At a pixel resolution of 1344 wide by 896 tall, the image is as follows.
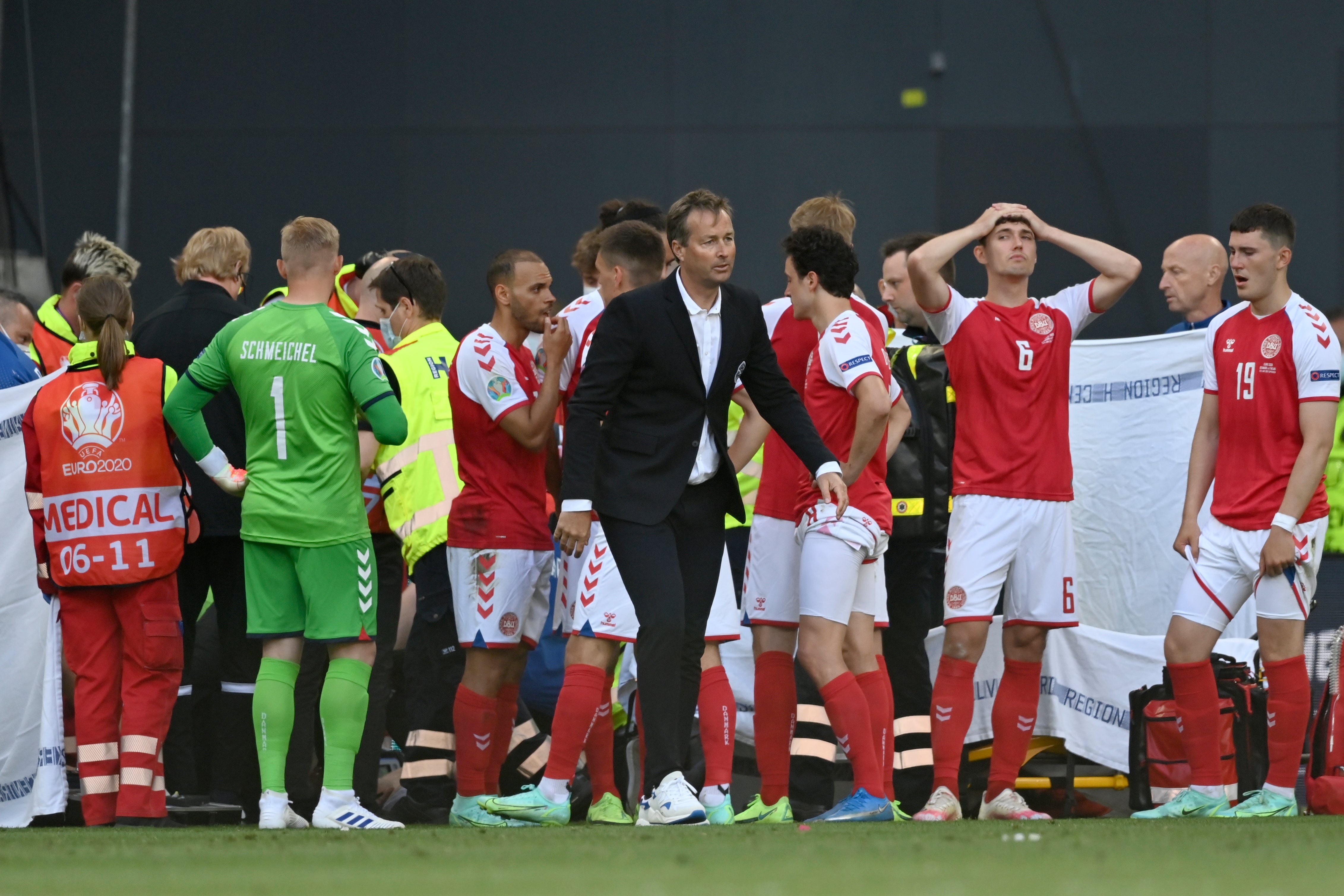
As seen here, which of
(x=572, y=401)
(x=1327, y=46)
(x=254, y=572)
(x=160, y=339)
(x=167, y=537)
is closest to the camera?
(x=572, y=401)

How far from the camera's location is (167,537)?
5793mm

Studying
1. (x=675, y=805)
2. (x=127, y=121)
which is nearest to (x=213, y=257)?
(x=675, y=805)

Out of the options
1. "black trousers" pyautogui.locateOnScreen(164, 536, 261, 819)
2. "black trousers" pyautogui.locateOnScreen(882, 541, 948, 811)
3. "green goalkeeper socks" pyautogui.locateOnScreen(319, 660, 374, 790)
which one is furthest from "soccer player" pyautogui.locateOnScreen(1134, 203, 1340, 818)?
"black trousers" pyautogui.locateOnScreen(164, 536, 261, 819)

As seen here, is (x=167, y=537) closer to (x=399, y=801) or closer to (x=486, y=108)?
(x=399, y=801)

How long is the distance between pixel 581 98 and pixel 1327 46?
4.62 metres

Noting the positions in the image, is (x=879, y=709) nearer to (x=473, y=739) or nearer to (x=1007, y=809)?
(x=1007, y=809)

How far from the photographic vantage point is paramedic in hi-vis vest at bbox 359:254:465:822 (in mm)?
6316

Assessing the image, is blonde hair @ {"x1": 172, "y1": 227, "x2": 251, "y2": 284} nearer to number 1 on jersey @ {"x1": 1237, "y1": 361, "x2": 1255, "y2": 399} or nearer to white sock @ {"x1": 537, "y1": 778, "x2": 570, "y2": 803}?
white sock @ {"x1": 537, "y1": 778, "x2": 570, "y2": 803}

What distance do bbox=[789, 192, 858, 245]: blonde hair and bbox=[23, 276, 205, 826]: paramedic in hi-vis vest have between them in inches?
95.8

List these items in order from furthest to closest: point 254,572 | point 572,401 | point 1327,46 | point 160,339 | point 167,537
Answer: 1. point 1327,46
2. point 160,339
3. point 167,537
4. point 254,572
5. point 572,401

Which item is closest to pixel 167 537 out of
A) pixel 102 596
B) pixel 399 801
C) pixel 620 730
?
pixel 102 596

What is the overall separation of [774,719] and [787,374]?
1252 mm

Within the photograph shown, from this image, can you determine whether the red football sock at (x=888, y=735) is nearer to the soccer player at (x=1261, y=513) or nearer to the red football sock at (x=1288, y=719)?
the soccer player at (x=1261, y=513)

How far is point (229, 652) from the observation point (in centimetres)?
613
